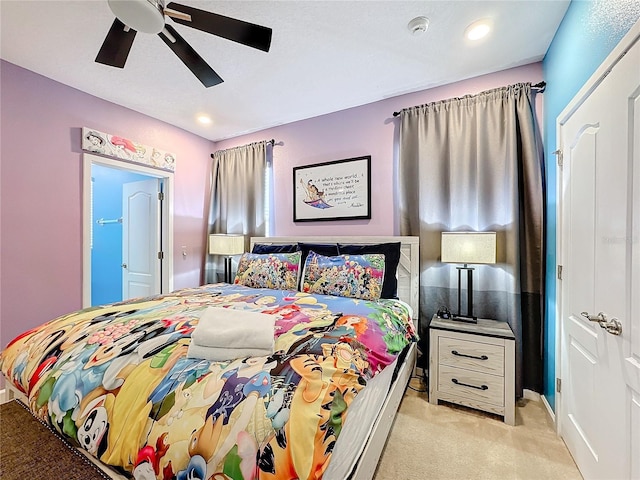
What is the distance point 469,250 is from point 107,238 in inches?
208

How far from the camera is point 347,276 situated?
8.00 feet

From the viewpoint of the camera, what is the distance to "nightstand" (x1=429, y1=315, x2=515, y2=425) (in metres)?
1.95

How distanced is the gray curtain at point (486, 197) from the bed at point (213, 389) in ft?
3.19

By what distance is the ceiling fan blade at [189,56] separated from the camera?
1.55 meters

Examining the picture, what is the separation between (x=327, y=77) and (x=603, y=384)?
281cm

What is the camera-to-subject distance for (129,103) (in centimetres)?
303

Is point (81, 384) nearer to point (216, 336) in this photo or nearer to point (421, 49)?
point (216, 336)

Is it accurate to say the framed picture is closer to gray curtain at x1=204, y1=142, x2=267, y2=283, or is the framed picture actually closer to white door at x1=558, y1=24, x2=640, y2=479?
gray curtain at x1=204, y1=142, x2=267, y2=283

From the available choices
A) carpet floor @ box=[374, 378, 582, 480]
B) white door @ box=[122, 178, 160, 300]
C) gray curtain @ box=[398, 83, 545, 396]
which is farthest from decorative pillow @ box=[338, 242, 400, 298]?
white door @ box=[122, 178, 160, 300]

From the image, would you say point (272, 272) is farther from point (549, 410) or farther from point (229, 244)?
point (549, 410)

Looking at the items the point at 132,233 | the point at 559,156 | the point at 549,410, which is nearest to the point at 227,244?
the point at 132,233

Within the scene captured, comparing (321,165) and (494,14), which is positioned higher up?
(494,14)

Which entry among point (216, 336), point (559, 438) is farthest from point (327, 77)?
point (559, 438)

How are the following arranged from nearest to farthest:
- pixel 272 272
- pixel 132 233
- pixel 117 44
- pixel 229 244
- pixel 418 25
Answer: pixel 117 44
pixel 418 25
pixel 272 272
pixel 229 244
pixel 132 233
